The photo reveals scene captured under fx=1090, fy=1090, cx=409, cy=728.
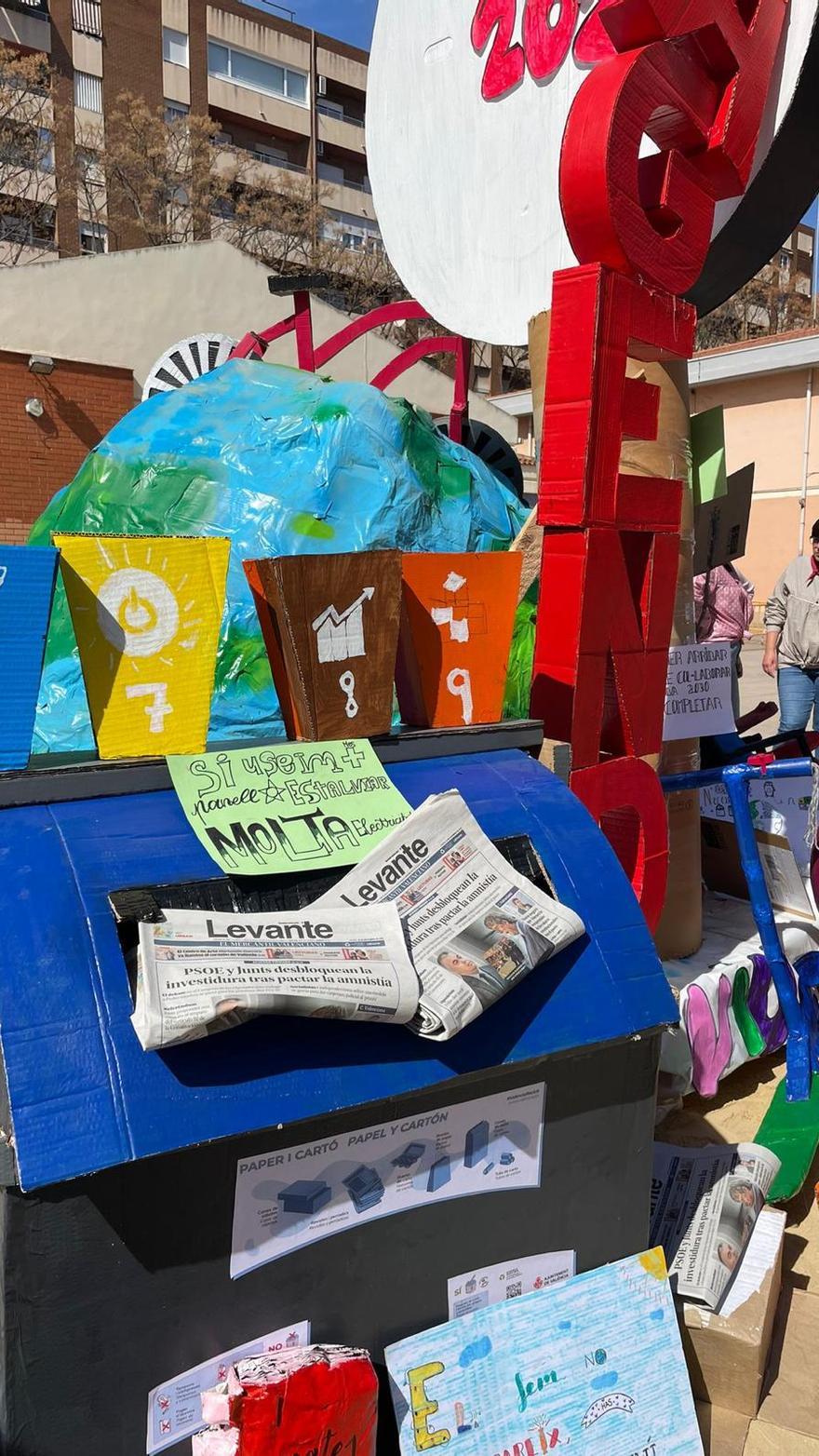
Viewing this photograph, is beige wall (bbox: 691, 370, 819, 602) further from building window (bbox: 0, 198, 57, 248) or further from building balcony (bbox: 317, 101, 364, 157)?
building balcony (bbox: 317, 101, 364, 157)

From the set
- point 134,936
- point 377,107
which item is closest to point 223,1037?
point 134,936

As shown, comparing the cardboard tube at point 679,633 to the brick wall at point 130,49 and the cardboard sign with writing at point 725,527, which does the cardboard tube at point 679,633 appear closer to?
the cardboard sign with writing at point 725,527

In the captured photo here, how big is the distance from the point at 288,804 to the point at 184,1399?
101cm

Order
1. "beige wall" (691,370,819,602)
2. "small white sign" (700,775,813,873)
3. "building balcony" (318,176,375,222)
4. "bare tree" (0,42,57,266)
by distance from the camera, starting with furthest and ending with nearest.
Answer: "building balcony" (318,176,375,222), "bare tree" (0,42,57,266), "beige wall" (691,370,819,602), "small white sign" (700,775,813,873)

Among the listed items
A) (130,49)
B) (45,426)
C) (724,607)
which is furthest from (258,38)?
(724,607)

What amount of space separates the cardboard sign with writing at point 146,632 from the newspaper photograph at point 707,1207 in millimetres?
1746

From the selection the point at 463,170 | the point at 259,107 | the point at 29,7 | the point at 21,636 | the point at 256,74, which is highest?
the point at 256,74

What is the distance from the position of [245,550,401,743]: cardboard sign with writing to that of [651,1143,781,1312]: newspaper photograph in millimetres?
1512

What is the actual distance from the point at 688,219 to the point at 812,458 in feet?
57.3

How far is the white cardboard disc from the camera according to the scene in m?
4.21

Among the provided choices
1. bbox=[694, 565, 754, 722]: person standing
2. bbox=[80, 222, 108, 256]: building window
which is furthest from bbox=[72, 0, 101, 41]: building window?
bbox=[694, 565, 754, 722]: person standing

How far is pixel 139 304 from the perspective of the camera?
14.2 m

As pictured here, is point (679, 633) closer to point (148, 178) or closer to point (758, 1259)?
point (758, 1259)

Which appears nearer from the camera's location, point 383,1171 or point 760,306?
point 383,1171
